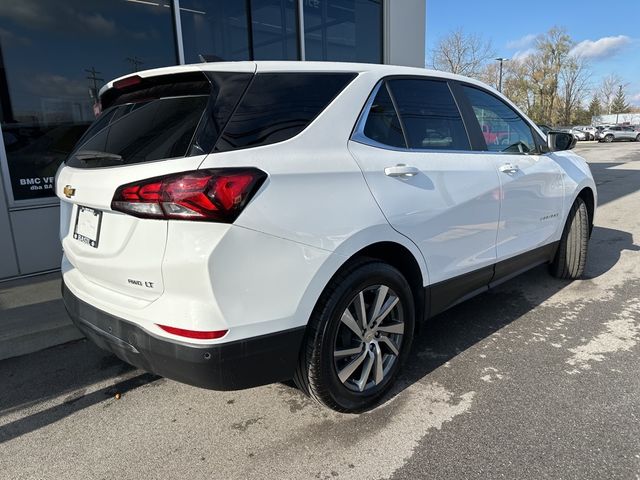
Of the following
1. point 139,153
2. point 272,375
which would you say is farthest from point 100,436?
point 139,153

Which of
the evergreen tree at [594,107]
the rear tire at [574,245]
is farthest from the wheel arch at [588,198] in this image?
the evergreen tree at [594,107]

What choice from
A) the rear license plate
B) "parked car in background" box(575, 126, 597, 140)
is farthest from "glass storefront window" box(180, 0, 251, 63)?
"parked car in background" box(575, 126, 597, 140)

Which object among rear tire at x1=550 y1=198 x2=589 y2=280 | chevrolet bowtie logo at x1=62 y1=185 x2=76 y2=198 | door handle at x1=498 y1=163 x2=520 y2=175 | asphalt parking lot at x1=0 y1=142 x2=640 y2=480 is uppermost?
chevrolet bowtie logo at x1=62 y1=185 x2=76 y2=198

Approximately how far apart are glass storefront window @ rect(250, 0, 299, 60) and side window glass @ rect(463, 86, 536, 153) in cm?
438

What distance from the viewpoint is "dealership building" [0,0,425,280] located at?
523 cm

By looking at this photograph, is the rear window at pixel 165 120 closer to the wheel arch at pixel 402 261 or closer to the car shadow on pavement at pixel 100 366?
the wheel arch at pixel 402 261

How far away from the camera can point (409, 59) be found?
368 inches

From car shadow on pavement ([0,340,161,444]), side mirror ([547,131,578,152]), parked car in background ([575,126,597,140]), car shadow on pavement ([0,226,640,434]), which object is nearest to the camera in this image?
car shadow on pavement ([0,340,161,444])

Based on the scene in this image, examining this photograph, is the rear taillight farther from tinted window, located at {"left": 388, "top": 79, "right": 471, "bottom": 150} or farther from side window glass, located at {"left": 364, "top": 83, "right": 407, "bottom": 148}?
tinted window, located at {"left": 388, "top": 79, "right": 471, "bottom": 150}

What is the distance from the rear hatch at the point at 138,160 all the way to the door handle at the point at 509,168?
6.85 feet

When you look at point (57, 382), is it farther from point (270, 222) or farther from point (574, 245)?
point (574, 245)

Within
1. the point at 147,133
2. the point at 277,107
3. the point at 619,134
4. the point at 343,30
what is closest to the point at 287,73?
the point at 277,107

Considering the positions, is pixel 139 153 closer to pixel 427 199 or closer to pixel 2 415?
pixel 427 199

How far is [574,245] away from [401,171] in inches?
117
